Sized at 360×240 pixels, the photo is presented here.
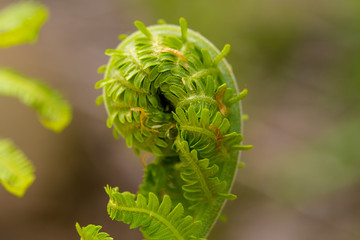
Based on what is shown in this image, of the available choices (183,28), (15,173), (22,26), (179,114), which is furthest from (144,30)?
(22,26)

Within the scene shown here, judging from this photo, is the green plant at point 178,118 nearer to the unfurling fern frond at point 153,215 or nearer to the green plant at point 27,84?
the unfurling fern frond at point 153,215

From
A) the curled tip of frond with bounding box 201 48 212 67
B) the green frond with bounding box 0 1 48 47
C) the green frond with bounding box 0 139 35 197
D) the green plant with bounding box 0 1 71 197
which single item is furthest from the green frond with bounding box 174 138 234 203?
the green frond with bounding box 0 1 48 47

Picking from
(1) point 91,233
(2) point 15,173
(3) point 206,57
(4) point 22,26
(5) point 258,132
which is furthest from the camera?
A: (5) point 258,132

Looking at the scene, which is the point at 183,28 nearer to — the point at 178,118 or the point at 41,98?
the point at 178,118

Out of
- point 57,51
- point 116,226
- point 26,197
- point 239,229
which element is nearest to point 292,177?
point 239,229

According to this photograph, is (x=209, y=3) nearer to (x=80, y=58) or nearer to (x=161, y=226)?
(x=80, y=58)

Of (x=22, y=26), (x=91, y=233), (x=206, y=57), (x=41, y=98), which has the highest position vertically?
(x=22, y=26)

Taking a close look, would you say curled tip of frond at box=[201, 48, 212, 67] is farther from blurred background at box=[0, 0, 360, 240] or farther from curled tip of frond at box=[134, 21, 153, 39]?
blurred background at box=[0, 0, 360, 240]
